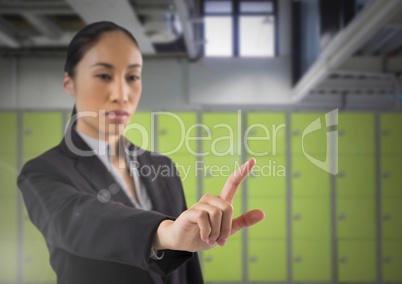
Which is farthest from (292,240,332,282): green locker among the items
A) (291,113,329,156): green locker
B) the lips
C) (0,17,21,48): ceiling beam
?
(0,17,21,48): ceiling beam

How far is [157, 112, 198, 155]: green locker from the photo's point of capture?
1.13 m

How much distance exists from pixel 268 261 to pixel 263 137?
1.34 m

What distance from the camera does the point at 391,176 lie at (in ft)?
7.17

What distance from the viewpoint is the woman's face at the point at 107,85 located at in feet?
3.35

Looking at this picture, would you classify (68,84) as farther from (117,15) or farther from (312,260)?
(312,260)

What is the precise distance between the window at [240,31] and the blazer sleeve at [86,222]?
2.01 ft

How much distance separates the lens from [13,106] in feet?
4.17

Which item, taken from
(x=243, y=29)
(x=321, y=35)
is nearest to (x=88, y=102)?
(x=243, y=29)

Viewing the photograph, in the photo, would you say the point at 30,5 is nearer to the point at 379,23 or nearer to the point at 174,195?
the point at 174,195

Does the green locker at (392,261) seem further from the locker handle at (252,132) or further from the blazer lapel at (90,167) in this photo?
the blazer lapel at (90,167)

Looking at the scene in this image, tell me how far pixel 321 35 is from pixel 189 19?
7.52ft

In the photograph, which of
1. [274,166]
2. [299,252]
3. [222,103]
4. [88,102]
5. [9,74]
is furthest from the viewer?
[299,252]

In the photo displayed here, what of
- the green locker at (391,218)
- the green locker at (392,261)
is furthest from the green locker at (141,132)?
the green locker at (392,261)

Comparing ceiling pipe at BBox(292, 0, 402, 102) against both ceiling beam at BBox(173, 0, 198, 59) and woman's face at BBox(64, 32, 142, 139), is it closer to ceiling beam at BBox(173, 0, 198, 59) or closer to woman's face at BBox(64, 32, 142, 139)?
ceiling beam at BBox(173, 0, 198, 59)
